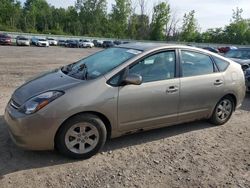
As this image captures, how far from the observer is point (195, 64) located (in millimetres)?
5320

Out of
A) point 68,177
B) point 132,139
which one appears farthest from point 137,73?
point 68,177

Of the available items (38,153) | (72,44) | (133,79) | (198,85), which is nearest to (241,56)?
(198,85)

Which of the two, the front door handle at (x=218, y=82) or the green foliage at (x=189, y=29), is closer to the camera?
the front door handle at (x=218, y=82)

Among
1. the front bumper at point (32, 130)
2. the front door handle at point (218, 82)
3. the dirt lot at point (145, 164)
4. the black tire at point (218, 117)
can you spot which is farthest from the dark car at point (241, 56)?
the front bumper at point (32, 130)

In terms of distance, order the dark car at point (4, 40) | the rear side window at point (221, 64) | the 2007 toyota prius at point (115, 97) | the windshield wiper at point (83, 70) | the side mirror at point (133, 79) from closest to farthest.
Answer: the 2007 toyota prius at point (115, 97)
the side mirror at point (133, 79)
the windshield wiper at point (83, 70)
the rear side window at point (221, 64)
the dark car at point (4, 40)

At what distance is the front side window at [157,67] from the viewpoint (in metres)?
4.62

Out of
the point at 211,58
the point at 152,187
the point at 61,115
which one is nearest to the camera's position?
the point at 152,187

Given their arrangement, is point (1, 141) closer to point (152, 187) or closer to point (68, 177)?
point (68, 177)

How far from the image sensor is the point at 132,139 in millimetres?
4977

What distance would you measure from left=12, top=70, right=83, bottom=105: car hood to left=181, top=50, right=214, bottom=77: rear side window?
192 cm

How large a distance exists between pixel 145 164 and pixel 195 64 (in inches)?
84.2

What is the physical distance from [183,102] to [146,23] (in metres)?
76.9

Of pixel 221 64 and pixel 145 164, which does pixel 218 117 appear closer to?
pixel 221 64

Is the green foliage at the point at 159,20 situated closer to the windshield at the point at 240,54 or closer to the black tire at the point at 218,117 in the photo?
the windshield at the point at 240,54
